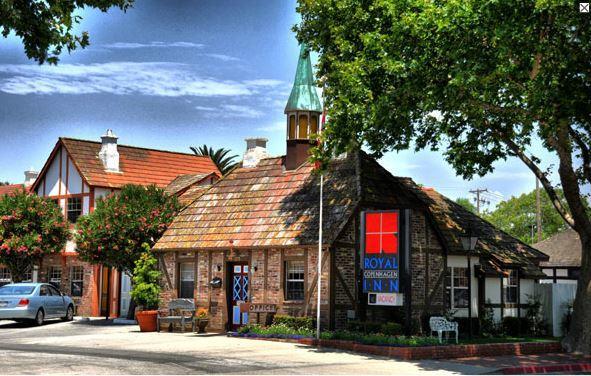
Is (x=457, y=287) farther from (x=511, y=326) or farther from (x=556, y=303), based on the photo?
(x=556, y=303)

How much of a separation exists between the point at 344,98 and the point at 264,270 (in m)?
7.80

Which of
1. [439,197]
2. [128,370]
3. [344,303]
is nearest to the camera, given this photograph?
[128,370]

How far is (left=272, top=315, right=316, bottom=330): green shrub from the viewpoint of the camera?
25.4m

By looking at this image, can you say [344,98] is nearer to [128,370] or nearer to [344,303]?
[344,303]

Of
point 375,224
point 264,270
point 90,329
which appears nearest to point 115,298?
point 90,329

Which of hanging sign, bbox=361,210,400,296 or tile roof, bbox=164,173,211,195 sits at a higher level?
tile roof, bbox=164,173,211,195

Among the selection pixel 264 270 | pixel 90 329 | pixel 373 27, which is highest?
pixel 373 27

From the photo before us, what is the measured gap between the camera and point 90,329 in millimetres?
29578

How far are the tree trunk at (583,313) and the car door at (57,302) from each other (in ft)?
63.7

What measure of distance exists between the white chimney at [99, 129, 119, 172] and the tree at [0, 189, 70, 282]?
133 inches

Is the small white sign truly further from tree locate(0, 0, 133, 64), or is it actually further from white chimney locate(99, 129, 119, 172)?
white chimney locate(99, 129, 119, 172)

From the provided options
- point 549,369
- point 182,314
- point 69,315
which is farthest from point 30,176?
point 549,369

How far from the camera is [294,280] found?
2681cm

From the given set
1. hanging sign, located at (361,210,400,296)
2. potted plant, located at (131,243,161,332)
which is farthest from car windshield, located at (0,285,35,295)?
hanging sign, located at (361,210,400,296)
